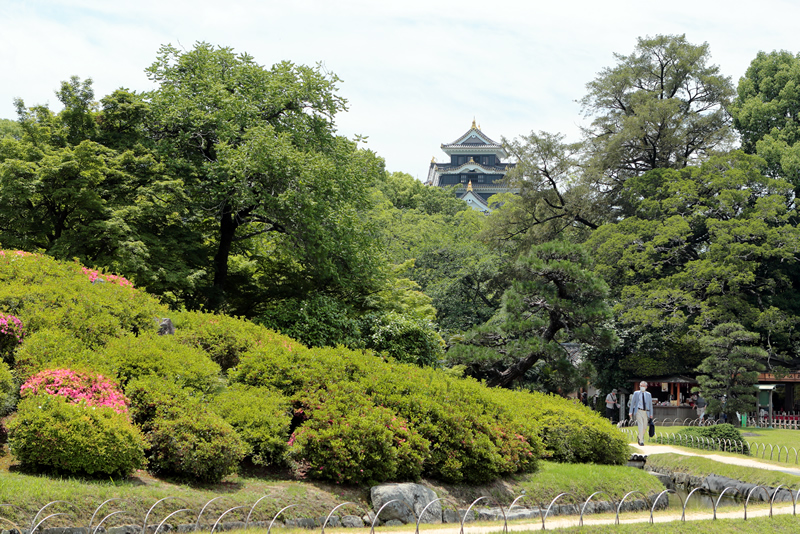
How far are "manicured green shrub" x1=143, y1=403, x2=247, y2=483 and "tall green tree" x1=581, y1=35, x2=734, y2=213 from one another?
25.6 meters

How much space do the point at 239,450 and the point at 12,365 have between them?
364cm

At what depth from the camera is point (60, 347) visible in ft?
29.6

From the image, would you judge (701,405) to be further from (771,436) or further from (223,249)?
(223,249)

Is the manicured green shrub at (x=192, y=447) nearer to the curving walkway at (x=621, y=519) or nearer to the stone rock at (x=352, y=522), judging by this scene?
the stone rock at (x=352, y=522)

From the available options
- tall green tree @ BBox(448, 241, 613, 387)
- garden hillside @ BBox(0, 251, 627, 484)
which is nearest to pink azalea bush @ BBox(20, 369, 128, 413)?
garden hillside @ BBox(0, 251, 627, 484)

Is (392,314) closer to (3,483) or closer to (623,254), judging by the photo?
(3,483)

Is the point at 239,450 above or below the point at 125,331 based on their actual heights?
below

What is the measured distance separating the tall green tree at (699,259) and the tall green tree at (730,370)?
1.23 meters

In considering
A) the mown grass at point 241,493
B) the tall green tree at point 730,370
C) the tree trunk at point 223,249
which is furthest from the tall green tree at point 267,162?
the tall green tree at point 730,370

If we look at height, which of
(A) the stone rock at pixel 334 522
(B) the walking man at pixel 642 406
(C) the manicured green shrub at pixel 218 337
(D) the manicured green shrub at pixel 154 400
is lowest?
(A) the stone rock at pixel 334 522

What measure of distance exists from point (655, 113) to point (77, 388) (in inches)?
1060

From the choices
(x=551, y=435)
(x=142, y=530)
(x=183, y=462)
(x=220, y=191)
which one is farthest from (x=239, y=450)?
(x=220, y=191)

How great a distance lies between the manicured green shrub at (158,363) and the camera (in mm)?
9148

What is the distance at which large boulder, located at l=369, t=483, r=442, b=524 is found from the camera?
8508 mm
